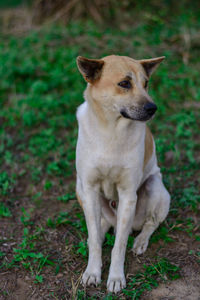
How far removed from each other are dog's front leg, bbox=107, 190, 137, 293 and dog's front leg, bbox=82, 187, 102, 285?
13 centimetres

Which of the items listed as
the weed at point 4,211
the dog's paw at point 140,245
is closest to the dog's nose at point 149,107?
the dog's paw at point 140,245

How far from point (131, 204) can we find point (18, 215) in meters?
1.51

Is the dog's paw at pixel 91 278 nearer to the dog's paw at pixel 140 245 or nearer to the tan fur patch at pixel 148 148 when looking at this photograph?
the dog's paw at pixel 140 245

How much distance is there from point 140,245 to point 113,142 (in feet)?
3.57

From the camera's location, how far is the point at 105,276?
3381 mm

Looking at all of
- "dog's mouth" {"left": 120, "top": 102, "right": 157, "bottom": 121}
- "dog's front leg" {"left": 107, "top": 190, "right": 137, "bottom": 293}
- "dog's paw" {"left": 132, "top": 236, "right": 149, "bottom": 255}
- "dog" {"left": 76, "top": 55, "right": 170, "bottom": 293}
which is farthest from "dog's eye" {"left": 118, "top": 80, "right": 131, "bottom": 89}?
"dog's paw" {"left": 132, "top": 236, "right": 149, "bottom": 255}

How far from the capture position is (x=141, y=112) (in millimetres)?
3027

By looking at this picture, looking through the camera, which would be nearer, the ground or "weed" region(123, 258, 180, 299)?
"weed" region(123, 258, 180, 299)

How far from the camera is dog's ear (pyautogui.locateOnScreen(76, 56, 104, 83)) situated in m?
3.09

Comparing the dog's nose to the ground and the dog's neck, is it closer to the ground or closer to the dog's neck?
the dog's neck

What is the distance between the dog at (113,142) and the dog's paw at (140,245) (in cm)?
33

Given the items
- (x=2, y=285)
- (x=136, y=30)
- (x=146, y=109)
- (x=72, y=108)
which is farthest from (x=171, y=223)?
(x=136, y=30)

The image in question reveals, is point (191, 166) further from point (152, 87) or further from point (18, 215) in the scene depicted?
point (18, 215)

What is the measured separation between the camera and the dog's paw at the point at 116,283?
3.15m
